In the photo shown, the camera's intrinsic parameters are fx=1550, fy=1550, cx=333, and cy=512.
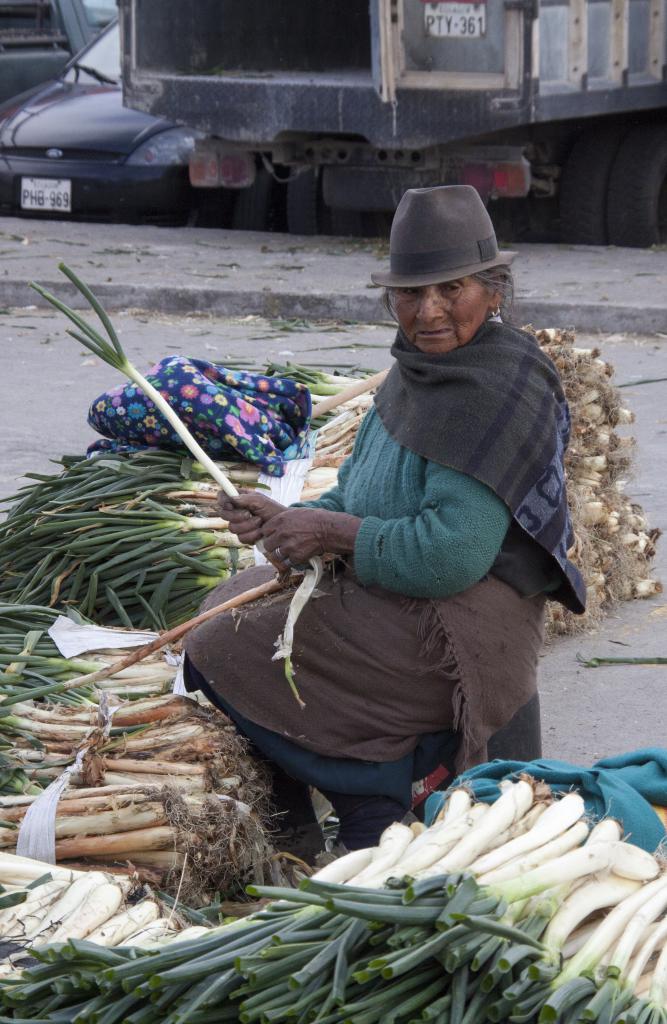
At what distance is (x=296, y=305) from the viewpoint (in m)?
8.86

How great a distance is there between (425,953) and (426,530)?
1134mm

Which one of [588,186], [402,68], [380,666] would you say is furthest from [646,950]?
[588,186]

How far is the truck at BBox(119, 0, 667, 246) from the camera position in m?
8.91

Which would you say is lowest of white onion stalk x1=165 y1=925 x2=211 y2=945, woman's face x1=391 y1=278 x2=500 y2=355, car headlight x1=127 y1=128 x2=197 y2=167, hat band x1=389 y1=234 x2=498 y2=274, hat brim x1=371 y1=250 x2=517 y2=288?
white onion stalk x1=165 y1=925 x2=211 y2=945

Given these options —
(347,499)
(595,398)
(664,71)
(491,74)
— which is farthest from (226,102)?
(347,499)

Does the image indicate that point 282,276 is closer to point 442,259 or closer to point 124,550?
point 124,550

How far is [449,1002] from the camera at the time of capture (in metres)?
1.71

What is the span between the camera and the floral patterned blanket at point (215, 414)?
12.9 ft

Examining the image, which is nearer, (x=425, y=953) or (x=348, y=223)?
(x=425, y=953)

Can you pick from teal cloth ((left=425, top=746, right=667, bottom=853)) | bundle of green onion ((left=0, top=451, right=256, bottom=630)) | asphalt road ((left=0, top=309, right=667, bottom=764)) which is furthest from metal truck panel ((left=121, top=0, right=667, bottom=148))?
teal cloth ((left=425, top=746, right=667, bottom=853))

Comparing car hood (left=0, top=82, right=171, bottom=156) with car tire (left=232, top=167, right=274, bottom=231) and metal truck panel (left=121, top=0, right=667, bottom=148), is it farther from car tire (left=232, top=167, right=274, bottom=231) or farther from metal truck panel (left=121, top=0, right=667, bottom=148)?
car tire (left=232, top=167, right=274, bottom=231)

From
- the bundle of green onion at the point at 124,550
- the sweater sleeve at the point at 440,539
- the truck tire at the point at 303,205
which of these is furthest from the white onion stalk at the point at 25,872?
the truck tire at the point at 303,205

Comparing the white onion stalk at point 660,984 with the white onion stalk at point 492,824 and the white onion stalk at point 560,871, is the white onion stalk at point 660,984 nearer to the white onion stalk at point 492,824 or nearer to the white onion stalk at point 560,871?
the white onion stalk at point 560,871

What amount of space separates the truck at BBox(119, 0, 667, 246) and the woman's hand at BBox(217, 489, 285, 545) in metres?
6.36
